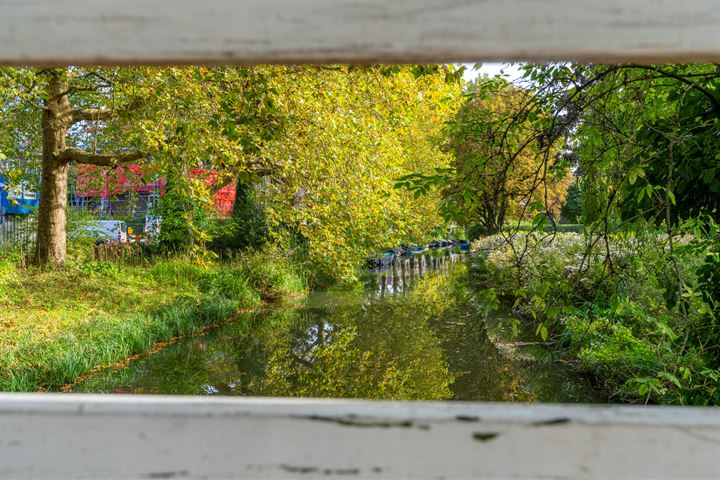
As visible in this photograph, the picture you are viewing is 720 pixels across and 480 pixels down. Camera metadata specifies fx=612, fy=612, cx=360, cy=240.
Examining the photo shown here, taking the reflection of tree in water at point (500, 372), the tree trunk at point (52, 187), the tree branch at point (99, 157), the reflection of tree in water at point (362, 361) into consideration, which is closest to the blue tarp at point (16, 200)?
the tree trunk at point (52, 187)

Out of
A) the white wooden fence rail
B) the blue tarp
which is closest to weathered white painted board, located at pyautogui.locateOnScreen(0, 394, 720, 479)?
the white wooden fence rail

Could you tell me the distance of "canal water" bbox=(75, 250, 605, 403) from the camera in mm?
6727

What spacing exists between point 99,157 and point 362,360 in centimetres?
612

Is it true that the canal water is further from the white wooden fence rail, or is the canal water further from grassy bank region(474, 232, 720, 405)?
the white wooden fence rail

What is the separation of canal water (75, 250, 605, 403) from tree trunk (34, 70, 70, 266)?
3.75 m

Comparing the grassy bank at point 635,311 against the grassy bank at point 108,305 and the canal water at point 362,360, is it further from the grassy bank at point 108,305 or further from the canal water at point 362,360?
the grassy bank at point 108,305

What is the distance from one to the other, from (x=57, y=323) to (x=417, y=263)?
54.4 ft

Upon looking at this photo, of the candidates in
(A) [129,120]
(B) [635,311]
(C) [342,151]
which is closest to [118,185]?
(A) [129,120]

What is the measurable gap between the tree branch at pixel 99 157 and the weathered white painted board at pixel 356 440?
9.81 m

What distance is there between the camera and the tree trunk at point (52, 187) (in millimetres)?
11156

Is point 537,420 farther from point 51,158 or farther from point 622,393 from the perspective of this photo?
point 51,158

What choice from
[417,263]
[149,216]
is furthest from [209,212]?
[417,263]

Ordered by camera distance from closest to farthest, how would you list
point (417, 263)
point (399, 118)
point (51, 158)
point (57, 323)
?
1. point (57, 323)
2. point (399, 118)
3. point (51, 158)
4. point (417, 263)
